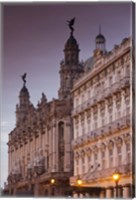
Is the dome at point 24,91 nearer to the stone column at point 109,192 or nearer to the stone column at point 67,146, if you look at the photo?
the stone column at point 67,146

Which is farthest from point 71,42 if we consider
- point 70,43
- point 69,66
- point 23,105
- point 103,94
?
point 23,105

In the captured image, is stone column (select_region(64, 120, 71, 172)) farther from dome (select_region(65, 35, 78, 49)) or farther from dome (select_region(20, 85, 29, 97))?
dome (select_region(65, 35, 78, 49))

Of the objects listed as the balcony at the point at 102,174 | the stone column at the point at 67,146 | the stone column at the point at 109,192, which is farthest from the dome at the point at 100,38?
the stone column at the point at 109,192

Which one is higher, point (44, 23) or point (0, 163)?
point (44, 23)

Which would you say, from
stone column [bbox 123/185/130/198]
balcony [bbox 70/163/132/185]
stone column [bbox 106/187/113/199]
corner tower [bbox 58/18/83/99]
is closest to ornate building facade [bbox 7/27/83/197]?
corner tower [bbox 58/18/83/99]

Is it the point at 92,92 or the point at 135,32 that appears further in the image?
the point at 92,92

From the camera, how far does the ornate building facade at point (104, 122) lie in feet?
19.5

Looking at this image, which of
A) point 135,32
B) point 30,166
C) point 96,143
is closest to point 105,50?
point 135,32

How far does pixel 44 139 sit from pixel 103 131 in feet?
2.09

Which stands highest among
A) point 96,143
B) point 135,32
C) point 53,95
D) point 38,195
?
point 135,32

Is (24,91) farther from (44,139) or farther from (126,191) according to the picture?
(126,191)

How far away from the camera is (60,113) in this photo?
6496mm

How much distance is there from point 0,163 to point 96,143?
0.87 m

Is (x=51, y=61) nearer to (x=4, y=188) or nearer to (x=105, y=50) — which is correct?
(x=105, y=50)
